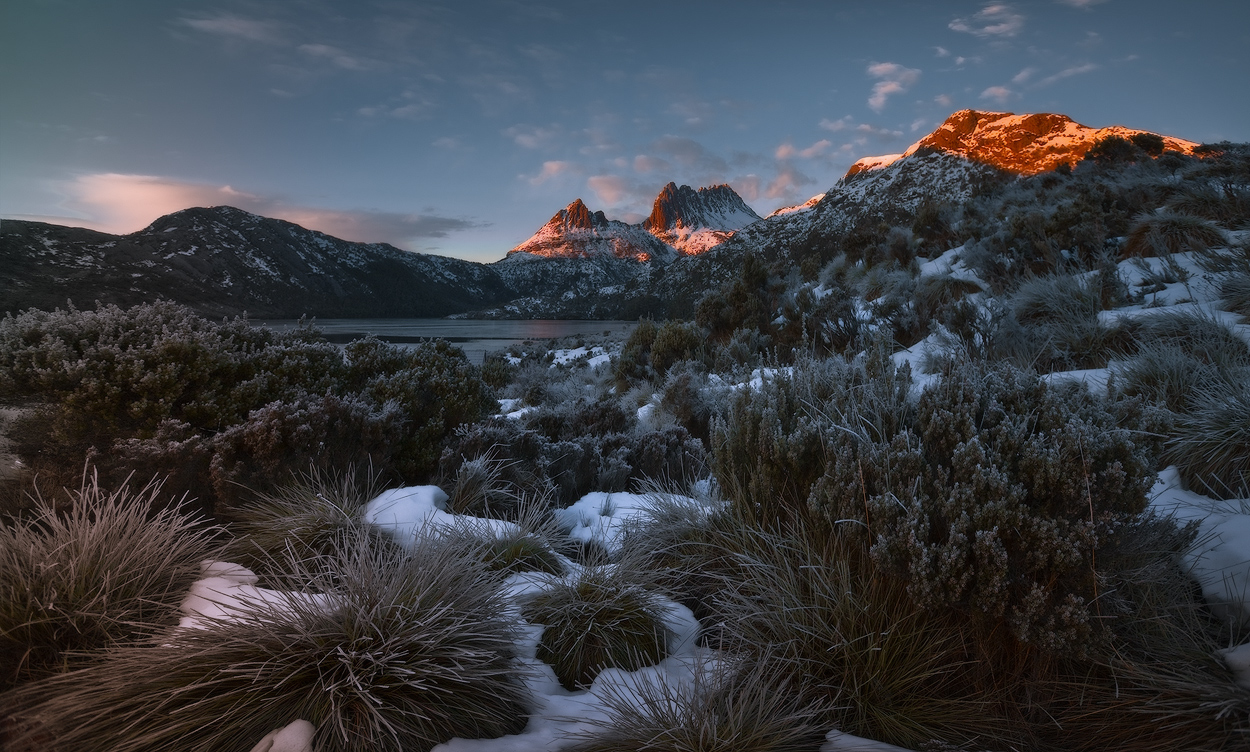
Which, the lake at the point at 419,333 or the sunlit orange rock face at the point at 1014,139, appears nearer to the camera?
the lake at the point at 419,333

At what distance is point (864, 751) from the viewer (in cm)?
177

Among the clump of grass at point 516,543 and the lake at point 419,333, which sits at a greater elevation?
the lake at point 419,333

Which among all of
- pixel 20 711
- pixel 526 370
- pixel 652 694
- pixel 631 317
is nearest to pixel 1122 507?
pixel 652 694

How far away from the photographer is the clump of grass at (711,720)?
1.70m

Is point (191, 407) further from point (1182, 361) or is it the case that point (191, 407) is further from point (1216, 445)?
point (1182, 361)

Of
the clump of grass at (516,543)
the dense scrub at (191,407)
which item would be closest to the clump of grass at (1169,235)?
the clump of grass at (516,543)

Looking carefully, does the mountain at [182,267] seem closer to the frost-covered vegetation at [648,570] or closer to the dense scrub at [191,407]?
the dense scrub at [191,407]

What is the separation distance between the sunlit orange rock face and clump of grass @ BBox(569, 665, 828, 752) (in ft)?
115

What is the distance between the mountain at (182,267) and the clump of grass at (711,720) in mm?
4325

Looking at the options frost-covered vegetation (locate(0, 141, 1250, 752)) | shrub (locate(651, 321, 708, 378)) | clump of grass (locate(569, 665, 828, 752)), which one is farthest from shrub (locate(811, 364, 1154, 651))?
shrub (locate(651, 321, 708, 378))

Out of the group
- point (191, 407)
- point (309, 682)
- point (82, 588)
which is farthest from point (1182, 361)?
point (191, 407)

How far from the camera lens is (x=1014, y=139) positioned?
143ft

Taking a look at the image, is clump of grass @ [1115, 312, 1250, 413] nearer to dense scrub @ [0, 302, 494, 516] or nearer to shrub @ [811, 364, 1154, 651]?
shrub @ [811, 364, 1154, 651]

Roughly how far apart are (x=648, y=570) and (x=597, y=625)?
0.55m
